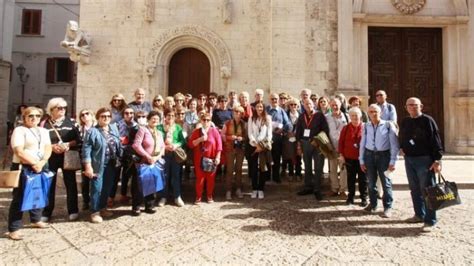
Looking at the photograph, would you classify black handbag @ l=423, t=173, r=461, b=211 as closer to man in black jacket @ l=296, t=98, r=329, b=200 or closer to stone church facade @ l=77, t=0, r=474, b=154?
man in black jacket @ l=296, t=98, r=329, b=200

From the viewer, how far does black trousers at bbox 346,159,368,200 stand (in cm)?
582

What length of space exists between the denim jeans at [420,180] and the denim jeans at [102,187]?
4565 millimetres

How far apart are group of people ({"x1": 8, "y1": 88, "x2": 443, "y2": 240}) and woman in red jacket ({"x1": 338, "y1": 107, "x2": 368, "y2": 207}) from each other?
2cm

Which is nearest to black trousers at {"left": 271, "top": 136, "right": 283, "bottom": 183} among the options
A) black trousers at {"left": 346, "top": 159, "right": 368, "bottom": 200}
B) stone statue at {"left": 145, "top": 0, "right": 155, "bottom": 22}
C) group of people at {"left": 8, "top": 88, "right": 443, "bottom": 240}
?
group of people at {"left": 8, "top": 88, "right": 443, "bottom": 240}

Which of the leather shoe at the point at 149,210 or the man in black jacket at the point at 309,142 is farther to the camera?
the man in black jacket at the point at 309,142

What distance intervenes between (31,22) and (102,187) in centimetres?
2473

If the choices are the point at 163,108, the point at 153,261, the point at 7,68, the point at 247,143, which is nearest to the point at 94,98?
the point at 163,108

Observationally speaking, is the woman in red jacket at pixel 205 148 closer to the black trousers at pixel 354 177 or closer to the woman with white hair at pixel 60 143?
the woman with white hair at pixel 60 143

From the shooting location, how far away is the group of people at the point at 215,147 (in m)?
4.70

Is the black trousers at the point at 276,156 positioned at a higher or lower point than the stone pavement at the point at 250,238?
higher

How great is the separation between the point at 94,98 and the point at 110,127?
5896 millimetres

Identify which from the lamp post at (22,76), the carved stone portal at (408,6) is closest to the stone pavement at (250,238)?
the carved stone portal at (408,6)

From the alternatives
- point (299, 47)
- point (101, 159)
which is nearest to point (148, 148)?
point (101, 159)

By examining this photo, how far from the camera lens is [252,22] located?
10.5 meters
